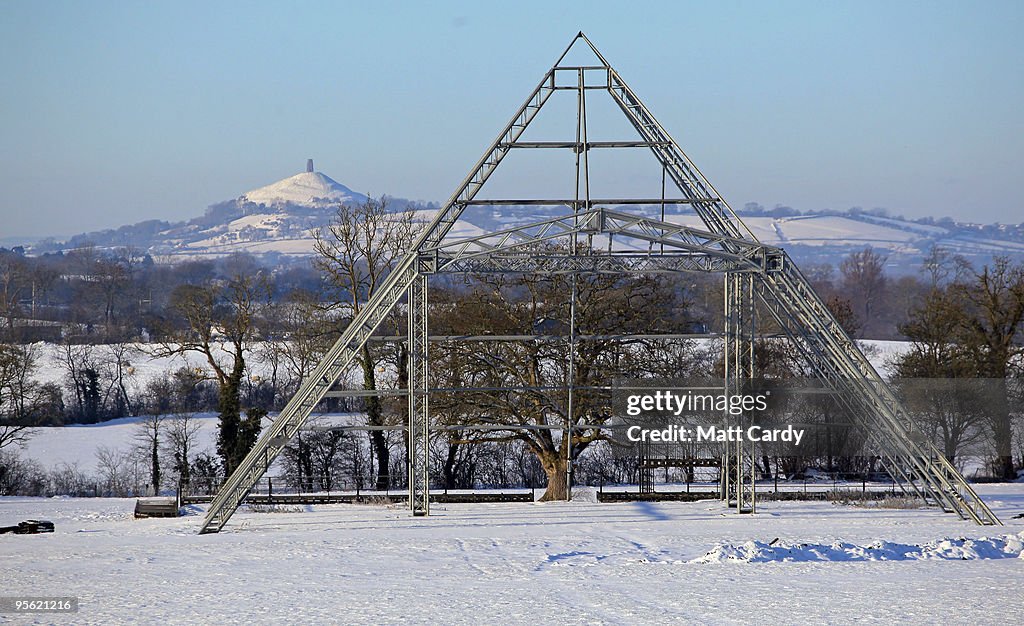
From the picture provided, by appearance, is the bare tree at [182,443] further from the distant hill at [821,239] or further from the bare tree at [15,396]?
the distant hill at [821,239]

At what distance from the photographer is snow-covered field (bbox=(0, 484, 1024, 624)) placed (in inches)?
607

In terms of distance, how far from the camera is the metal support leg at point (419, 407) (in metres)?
24.7

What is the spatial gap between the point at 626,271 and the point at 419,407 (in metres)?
5.87

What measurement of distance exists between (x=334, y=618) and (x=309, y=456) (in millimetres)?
23829

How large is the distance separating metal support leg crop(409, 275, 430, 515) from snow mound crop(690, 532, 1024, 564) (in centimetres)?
761

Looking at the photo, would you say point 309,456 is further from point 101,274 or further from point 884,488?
point 101,274

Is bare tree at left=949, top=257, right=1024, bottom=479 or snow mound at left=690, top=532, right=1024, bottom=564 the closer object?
snow mound at left=690, top=532, right=1024, bottom=564

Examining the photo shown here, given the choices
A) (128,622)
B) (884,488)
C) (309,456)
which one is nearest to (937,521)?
(884,488)

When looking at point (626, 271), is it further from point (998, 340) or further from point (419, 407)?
point (998, 340)

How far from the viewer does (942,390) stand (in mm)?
36625

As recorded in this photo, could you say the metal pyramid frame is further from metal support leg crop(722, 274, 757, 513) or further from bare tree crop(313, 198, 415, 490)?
bare tree crop(313, 198, 415, 490)

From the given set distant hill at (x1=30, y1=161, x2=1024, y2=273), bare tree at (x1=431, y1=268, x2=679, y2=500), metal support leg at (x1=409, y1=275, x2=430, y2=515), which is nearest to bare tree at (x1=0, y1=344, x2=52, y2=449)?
bare tree at (x1=431, y1=268, x2=679, y2=500)

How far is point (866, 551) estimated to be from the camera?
1986 cm

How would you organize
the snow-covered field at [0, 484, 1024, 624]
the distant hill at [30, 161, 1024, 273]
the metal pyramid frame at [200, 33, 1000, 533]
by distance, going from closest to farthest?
1. the snow-covered field at [0, 484, 1024, 624]
2. the metal pyramid frame at [200, 33, 1000, 533]
3. the distant hill at [30, 161, 1024, 273]
